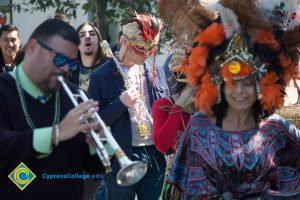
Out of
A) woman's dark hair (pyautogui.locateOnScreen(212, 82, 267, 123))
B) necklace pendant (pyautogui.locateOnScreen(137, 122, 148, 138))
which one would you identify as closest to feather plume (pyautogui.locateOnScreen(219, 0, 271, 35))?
woman's dark hair (pyautogui.locateOnScreen(212, 82, 267, 123))

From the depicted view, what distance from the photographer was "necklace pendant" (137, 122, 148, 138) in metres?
5.73

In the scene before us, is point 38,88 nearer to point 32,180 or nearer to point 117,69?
point 32,180

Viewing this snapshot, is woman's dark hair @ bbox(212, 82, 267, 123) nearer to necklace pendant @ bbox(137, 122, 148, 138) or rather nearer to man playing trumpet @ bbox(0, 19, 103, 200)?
man playing trumpet @ bbox(0, 19, 103, 200)

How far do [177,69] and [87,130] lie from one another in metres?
1.28

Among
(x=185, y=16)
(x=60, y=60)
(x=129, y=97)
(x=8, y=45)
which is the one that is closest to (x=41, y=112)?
(x=60, y=60)

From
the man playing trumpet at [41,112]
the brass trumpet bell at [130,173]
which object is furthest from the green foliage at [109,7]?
the brass trumpet bell at [130,173]

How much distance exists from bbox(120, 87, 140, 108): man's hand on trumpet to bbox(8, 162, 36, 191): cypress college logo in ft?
5.69

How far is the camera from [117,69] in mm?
5781

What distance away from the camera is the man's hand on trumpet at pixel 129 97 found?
5.49 metres

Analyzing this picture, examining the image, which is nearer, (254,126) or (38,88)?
(38,88)

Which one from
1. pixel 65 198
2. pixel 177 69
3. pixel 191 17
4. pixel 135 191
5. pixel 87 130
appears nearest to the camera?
pixel 87 130

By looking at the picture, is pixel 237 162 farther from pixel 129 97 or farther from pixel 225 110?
pixel 129 97

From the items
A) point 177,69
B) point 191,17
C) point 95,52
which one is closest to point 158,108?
point 177,69

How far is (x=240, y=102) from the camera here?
13.5ft
